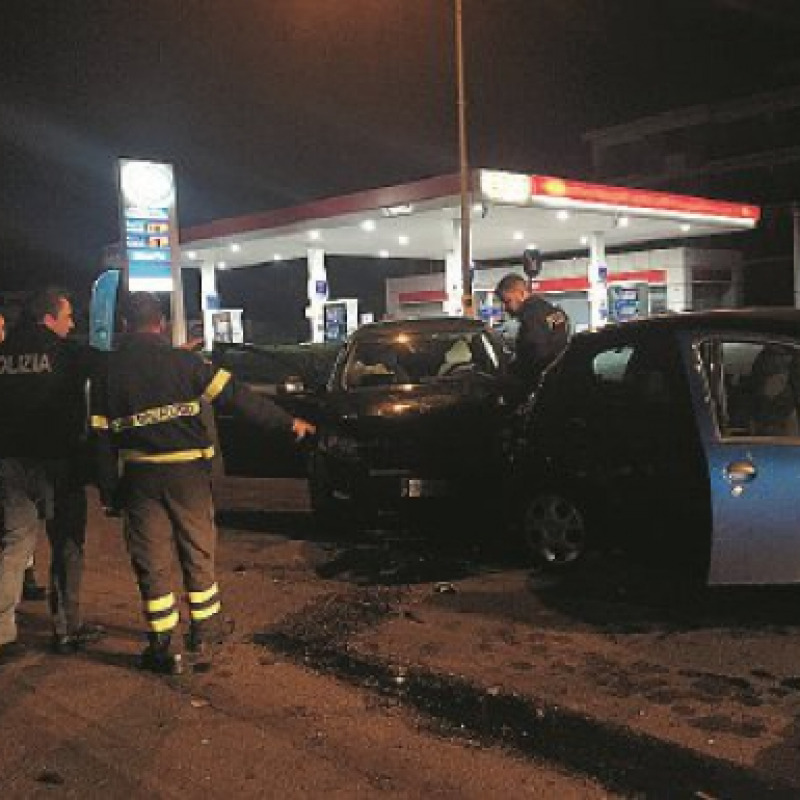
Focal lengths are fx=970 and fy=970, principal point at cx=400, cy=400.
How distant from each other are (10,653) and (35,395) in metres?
1.38

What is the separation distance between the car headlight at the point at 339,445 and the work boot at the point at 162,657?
2.76 m

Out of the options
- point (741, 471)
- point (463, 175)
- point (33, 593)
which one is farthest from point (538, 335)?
point (463, 175)

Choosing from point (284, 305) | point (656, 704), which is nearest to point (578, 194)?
point (656, 704)

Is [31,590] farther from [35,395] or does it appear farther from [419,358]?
[419,358]

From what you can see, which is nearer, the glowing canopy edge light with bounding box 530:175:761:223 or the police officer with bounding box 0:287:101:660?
the police officer with bounding box 0:287:101:660

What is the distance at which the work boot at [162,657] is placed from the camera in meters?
4.73

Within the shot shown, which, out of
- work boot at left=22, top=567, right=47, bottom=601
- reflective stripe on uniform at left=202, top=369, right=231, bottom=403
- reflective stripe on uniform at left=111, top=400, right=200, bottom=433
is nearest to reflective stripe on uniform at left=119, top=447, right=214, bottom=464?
reflective stripe on uniform at left=111, top=400, right=200, bottom=433

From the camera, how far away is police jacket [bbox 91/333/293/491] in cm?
461

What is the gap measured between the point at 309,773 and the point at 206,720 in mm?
743

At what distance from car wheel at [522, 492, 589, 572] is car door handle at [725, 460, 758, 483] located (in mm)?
1315

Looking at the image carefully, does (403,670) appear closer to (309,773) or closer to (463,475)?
(309,773)

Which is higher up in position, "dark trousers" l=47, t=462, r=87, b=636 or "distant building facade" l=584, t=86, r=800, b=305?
"distant building facade" l=584, t=86, r=800, b=305

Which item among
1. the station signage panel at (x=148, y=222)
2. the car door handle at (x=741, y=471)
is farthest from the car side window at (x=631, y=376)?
the station signage panel at (x=148, y=222)

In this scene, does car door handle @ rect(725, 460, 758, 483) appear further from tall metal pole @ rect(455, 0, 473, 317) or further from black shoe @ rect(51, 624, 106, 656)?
tall metal pole @ rect(455, 0, 473, 317)
